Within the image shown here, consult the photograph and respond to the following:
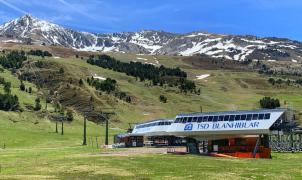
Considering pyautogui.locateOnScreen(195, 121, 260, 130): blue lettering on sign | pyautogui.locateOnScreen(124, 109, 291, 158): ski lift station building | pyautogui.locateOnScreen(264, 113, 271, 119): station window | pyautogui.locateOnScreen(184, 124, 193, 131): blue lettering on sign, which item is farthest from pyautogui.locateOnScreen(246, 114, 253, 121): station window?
pyautogui.locateOnScreen(184, 124, 193, 131): blue lettering on sign

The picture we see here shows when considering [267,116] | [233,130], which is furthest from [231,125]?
[267,116]

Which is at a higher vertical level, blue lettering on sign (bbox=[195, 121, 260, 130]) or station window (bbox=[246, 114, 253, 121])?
station window (bbox=[246, 114, 253, 121])

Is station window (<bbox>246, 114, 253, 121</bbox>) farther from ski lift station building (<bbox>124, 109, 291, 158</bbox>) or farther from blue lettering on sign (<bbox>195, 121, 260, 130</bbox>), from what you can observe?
blue lettering on sign (<bbox>195, 121, 260, 130</bbox>)

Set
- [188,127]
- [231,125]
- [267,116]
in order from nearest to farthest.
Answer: [267,116] → [231,125] → [188,127]

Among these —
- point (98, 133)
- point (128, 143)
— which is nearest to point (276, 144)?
point (128, 143)

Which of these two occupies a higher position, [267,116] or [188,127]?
[267,116]

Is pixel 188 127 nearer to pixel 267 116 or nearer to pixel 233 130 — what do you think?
pixel 233 130

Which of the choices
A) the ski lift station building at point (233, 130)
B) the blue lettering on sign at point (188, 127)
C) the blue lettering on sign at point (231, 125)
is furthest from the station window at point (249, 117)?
the blue lettering on sign at point (188, 127)

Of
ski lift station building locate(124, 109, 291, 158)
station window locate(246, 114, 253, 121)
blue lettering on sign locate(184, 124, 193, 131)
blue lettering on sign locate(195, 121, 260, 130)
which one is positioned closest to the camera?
ski lift station building locate(124, 109, 291, 158)

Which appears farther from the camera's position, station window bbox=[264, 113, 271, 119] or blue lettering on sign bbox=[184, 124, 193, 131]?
blue lettering on sign bbox=[184, 124, 193, 131]

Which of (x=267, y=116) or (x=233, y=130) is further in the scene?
(x=233, y=130)

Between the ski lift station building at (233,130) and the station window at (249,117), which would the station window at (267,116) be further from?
the station window at (249,117)

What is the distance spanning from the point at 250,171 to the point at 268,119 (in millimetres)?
31928

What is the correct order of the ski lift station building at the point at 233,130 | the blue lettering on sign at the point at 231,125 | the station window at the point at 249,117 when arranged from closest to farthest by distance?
the ski lift station building at the point at 233,130 < the blue lettering on sign at the point at 231,125 < the station window at the point at 249,117
